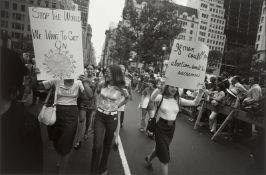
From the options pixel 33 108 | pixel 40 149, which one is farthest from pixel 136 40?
pixel 40 149

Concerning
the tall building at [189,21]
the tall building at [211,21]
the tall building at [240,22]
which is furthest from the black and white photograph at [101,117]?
the tall building at [211,21]

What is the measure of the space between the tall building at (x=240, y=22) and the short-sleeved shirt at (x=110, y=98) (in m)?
105

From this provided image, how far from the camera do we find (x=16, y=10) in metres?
103

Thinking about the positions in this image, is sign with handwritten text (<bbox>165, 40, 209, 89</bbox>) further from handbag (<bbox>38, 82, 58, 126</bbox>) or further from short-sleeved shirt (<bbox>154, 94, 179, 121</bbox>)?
handbag (<bbox>38, 82, 58, 126</bbox>)

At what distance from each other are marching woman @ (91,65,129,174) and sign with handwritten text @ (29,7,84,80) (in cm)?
80

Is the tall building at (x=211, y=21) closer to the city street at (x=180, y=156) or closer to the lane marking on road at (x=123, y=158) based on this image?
the city street at (x=180, y=156)

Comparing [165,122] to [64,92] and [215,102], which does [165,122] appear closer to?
[64,92]

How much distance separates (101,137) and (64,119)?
0.69 m

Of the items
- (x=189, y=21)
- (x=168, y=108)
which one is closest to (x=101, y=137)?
(x=168, y=108)

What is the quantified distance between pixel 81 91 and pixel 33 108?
Answer: 265 inches

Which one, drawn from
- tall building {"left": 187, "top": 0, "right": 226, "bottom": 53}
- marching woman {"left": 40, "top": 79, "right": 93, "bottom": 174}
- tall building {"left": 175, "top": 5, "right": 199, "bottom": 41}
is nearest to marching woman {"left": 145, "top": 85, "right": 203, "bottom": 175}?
marching woman {"left": 40, "top": 79, "right": 93, "bottom": 174}

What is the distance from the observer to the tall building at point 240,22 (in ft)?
353

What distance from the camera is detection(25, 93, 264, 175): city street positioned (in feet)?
18.8

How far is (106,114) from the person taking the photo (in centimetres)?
502
